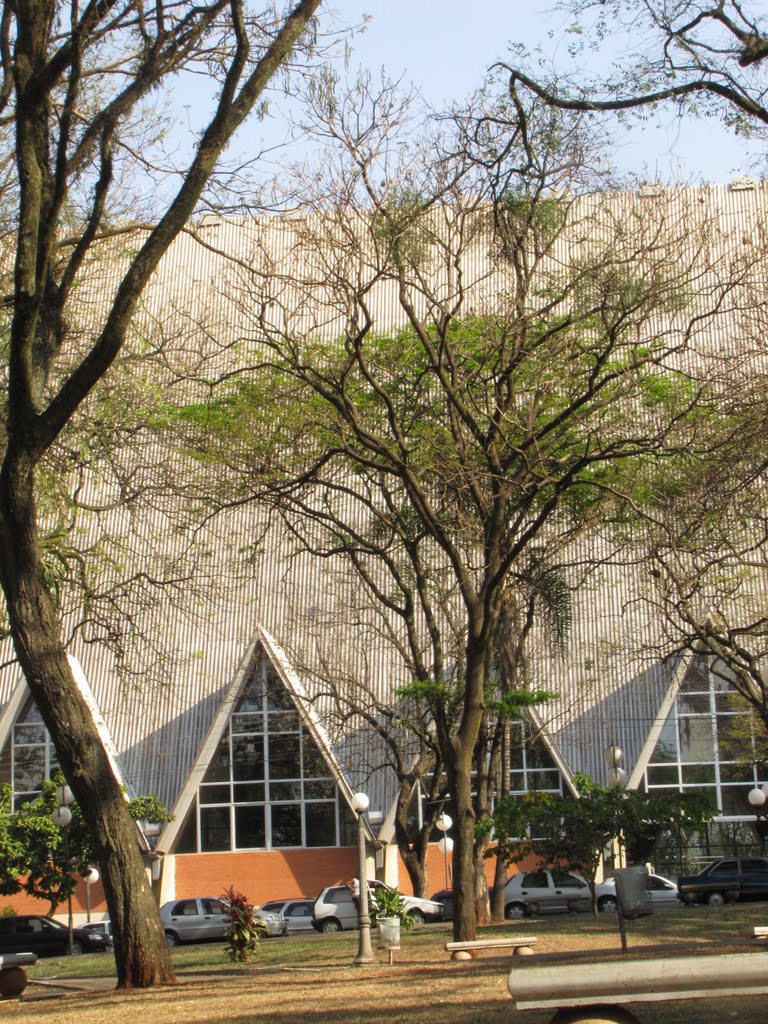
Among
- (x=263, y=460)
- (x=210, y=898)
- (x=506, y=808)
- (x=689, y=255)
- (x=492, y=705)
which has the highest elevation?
(x=689, y=255)

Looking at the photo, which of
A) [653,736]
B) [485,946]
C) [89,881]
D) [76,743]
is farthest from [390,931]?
[653,736]

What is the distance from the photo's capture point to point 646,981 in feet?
22.3

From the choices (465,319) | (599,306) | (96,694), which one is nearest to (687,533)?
(599,306)

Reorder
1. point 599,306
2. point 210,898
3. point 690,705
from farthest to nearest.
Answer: point 690,705, point 210,898, point 599,306

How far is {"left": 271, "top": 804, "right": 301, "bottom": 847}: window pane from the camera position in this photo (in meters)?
36.4

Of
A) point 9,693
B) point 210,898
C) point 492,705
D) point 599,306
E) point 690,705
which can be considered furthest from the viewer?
point 9,693

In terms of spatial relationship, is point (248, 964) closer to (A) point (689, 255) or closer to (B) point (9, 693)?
(A) point (689, 255)

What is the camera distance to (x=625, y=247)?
14.8 metres

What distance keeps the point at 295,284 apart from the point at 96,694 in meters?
25.6

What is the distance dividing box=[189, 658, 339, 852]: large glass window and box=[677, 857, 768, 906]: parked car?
35.5 feet

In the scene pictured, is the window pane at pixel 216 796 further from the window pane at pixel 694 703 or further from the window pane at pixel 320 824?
the window pane at pixel 694 703

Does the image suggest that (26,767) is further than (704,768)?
Yes

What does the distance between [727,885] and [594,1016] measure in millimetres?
25670

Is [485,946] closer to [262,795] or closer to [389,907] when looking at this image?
[389,907]
